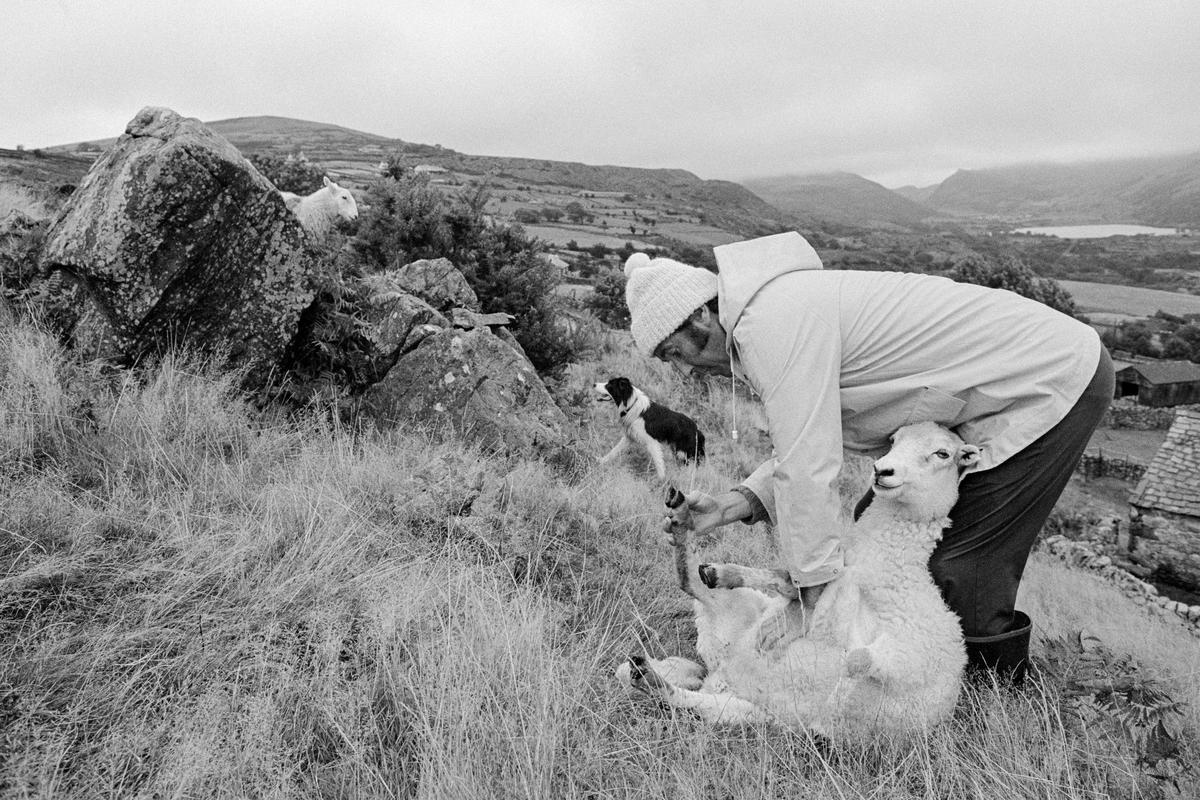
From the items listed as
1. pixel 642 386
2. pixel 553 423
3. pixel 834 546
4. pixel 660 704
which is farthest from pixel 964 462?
pixel 642 386

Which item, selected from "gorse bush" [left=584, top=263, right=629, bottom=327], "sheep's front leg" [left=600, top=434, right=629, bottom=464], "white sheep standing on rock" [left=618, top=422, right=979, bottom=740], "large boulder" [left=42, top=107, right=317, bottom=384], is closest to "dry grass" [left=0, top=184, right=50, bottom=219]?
"large boulder" [left=42, top=107, right=317, bottom=384]

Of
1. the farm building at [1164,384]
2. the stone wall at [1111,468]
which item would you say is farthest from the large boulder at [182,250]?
the farm building at [1164,384]

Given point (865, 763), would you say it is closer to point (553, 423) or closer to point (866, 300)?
point (866, 300)

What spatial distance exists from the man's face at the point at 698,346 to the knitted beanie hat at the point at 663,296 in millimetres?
68

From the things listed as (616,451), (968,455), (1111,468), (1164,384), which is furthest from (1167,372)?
(968,455)

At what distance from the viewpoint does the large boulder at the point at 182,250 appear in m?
4.95

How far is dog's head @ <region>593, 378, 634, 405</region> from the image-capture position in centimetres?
901

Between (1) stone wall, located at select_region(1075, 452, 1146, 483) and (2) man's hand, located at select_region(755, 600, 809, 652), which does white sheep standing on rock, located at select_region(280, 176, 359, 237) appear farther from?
(1) stone wall, located at select_region(1075, 452, 1146, 483)

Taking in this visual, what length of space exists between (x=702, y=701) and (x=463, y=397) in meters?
3.84

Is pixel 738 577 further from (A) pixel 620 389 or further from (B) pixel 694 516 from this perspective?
(A) pixel 620 389

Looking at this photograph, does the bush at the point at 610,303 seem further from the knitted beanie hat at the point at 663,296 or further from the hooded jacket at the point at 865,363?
the hooded jacket at the point at 865,363

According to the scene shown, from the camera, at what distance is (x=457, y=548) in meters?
3.72

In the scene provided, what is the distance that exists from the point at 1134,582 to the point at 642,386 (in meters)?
18.6

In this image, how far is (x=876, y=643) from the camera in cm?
265
